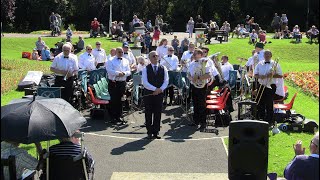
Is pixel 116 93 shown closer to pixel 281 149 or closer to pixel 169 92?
pixel 169 92

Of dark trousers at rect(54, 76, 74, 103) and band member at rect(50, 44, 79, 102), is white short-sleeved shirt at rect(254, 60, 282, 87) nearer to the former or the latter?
band member at rect(50, 44, 79, 102)

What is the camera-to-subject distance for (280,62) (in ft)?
92.8

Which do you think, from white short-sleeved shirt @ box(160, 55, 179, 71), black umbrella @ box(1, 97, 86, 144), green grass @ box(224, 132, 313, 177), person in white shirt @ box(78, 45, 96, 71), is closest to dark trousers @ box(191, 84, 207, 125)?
green grass @ box(224, 132, 313, 177)

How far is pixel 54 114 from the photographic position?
7.37 metres

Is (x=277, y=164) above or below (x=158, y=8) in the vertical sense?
below

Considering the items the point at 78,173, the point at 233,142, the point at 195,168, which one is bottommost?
the point at 195,168

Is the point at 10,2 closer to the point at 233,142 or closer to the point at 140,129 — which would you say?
the point at 140,129

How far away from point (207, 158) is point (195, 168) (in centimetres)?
71

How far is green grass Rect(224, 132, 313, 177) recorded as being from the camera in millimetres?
9664

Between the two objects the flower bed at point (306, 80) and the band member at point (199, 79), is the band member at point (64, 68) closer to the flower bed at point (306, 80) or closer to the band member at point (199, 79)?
the band member at point (199, 79)

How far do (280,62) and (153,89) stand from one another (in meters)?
18.0

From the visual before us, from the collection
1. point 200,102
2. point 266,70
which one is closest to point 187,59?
point 200,102

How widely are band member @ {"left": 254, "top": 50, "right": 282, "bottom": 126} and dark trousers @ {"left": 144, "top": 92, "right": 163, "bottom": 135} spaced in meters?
2.59

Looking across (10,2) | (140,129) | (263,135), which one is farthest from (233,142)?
(10,2)
